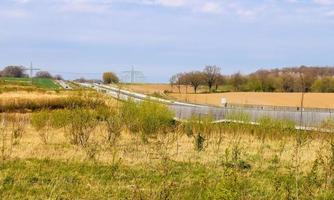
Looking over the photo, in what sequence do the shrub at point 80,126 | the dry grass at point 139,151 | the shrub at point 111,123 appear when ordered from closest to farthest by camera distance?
the dry grass at point 139,151
the shrub at point 80,126
the shrub at point 111,123

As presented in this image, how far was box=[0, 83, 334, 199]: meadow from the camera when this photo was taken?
785 centimetres

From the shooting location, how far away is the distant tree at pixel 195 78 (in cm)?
12080

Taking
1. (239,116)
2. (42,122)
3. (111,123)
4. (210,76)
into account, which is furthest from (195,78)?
(111,123)

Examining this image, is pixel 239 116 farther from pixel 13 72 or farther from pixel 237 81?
pixel 13 72

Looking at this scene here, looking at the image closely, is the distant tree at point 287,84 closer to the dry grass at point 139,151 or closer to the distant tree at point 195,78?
the distant tree at point 195,78

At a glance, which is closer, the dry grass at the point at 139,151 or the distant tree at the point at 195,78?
the dry grass at the point at 139,151

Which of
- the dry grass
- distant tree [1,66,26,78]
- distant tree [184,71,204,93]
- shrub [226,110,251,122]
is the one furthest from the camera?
distant tree [1,66,26,78]

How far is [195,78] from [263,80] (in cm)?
1842

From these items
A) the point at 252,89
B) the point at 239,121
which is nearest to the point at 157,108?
the point at 239,121

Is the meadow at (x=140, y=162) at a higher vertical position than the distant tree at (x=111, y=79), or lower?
lower

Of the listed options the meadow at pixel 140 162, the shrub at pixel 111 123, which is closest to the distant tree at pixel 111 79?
the shrub at pixel 111 123

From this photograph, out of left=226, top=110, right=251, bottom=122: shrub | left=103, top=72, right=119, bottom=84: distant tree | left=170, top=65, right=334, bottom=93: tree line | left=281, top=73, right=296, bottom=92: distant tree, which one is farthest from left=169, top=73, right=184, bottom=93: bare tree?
left=226, top=110, right=251, bottom=122: shrub

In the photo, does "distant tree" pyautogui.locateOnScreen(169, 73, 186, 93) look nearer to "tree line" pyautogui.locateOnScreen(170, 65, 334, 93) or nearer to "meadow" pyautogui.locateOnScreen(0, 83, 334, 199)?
"tree line" pyautogui.locateOnScreen(170, 65, 334, 93)

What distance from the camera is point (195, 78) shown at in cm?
12094
